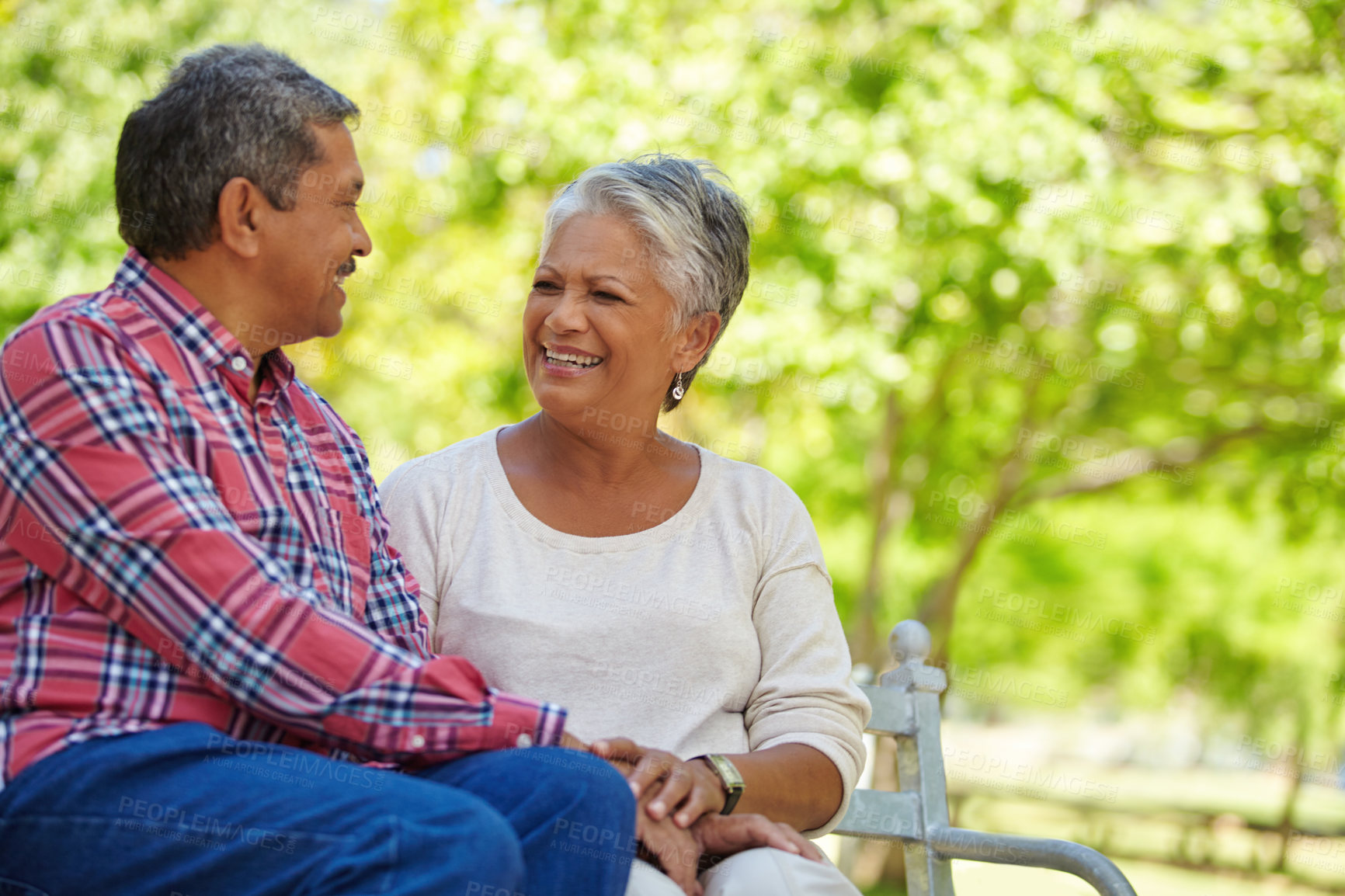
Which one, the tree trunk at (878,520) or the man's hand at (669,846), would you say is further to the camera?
the tree trunk at (878,520)

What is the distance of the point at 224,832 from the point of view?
5.47ft

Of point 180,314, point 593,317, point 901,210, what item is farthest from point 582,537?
point 901,210

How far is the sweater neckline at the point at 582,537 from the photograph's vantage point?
2701 millimetres

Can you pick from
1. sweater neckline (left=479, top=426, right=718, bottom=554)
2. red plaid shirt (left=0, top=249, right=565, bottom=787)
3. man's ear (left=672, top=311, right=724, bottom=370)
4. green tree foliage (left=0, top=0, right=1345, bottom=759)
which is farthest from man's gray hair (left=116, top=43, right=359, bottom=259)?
green tree foliage (left=0, top=0, right=1345, bottom=759)

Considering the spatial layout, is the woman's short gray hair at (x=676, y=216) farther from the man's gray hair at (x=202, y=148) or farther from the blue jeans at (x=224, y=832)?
the blue jeans at (x=224, y=832)

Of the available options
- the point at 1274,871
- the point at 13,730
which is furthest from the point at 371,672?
the point at 1274,871

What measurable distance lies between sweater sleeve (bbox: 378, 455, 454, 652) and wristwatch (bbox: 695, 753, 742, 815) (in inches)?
25.6

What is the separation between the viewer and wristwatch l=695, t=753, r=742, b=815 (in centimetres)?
230

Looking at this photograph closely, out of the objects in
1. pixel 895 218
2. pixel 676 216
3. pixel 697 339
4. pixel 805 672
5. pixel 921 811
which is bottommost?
pixel 921 811

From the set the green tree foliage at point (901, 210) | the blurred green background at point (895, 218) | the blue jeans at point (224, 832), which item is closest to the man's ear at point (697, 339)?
the blue jeans at point (224, 832)

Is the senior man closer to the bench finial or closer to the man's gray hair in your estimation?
the man's gray hair

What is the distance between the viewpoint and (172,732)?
5.69 feet

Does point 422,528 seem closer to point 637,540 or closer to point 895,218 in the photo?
point 637,540

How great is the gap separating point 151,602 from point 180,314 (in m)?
0.52
